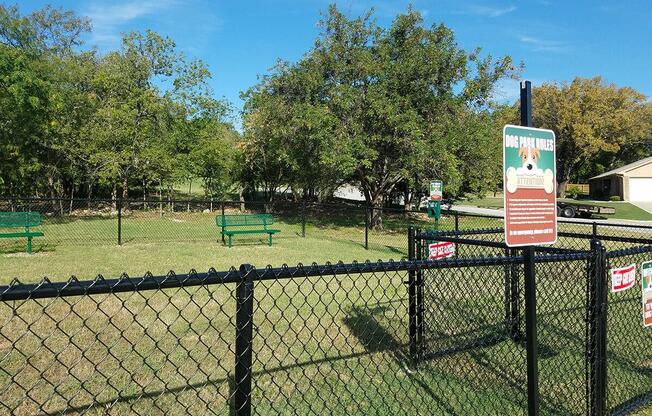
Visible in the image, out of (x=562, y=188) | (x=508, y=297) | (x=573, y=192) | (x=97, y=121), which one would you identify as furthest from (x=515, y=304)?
(x=573, y=192)

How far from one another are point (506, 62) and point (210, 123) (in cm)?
1697

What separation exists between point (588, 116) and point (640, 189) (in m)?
8.34

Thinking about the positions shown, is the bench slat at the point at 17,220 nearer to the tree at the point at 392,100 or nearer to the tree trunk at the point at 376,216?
the tree at the point at 392,100

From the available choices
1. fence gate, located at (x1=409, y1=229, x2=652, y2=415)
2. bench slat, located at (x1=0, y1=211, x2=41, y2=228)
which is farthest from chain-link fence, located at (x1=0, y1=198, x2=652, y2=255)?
fence gate, located at (x1=409, y1=229, x2=652, y2=415)

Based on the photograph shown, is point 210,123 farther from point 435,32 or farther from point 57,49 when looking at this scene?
point 435,32

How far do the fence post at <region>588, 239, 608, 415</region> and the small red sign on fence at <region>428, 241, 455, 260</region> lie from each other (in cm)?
154

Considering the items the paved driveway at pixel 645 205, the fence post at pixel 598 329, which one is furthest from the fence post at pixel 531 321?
the paved driveway at pixel 645 205

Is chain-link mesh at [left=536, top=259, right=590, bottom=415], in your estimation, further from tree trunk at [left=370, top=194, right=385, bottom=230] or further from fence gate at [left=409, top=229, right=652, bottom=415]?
tree trunk at [left=370, top=194, right=385, bottom=230]

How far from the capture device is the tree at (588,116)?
45.2 metres

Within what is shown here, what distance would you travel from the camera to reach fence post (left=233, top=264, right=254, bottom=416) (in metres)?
2.06

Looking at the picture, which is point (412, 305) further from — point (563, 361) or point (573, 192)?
point (573, 192)

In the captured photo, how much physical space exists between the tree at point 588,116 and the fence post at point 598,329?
1774 inches

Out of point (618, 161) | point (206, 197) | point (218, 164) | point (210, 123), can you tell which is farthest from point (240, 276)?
point (618, 161)

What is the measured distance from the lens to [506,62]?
700 inches
